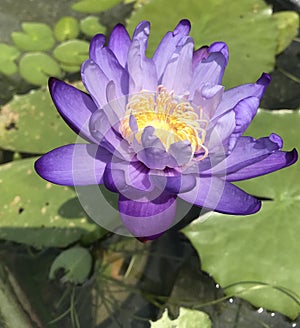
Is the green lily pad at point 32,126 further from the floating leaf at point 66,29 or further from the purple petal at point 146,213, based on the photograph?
the purple petal at point 146,213

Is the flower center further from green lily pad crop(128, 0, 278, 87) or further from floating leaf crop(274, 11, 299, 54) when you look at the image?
floating leaf crop(274, 11, 299, 54)

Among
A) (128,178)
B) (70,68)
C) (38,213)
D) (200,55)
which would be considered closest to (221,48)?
(200,55)

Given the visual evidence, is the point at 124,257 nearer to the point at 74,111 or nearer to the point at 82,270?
the point at 82,270

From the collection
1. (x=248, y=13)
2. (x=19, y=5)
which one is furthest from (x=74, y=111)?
(x=19, y=5)

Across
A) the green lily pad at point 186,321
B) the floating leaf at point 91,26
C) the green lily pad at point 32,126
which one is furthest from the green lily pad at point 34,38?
the green lily pad at point 186,321

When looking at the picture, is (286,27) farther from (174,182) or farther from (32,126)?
(174,182)

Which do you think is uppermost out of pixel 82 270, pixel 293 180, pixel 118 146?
pixel 118 146
